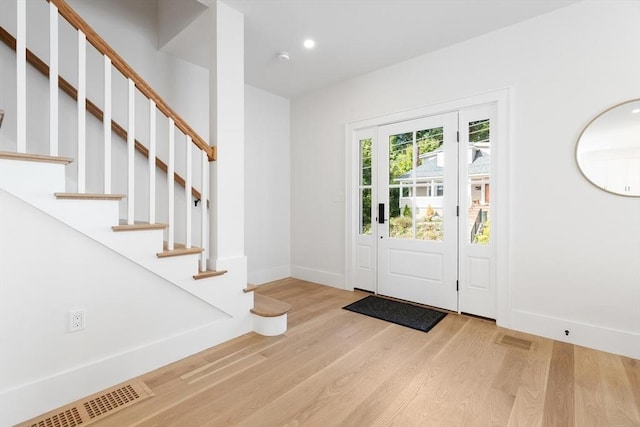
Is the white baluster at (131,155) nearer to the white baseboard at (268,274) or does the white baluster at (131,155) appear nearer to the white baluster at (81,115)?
the white baluster at (81,115)

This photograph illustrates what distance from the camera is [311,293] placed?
3.70m

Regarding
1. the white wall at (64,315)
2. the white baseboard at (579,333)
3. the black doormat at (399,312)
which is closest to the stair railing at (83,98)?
the white wall at (64,315)

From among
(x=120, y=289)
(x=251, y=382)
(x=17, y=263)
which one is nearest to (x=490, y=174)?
(x=251, y=382)

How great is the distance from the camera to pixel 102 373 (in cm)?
176

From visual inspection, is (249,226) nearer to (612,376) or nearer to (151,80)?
(151,80)

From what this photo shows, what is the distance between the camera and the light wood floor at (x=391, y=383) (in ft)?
5.11

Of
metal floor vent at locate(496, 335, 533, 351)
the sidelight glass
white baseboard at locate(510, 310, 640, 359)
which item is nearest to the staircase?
the sidelight glass

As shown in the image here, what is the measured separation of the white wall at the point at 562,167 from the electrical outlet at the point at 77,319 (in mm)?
3203

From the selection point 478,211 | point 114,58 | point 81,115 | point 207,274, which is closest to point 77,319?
point 207,274

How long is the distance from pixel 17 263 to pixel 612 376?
3541 mm

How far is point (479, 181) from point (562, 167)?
2.08 feet

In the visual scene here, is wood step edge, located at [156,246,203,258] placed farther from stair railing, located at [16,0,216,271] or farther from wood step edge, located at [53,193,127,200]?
wood step edge, located at [53,193,127,200]

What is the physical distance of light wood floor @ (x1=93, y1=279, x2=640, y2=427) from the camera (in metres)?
1.56

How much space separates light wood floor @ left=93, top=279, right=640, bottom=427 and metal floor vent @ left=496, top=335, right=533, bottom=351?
41 millimetres
